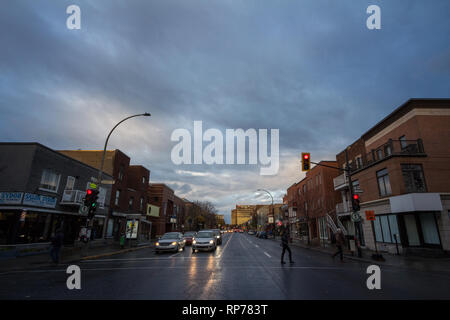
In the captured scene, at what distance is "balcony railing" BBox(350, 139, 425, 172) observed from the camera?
18.8 meters

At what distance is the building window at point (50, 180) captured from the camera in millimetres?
18344

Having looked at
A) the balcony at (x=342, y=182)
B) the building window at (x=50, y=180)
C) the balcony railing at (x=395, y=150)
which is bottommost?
the building window at (x=50, y=180)

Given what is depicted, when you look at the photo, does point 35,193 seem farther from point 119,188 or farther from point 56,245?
point 119,188

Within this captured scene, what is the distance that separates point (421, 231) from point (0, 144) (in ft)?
107

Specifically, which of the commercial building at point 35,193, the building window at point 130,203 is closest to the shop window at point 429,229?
the commercial building at point 35,193

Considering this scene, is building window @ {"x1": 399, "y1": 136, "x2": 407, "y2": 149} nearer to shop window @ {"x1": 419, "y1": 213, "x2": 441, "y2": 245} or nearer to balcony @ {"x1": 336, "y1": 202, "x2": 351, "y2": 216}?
shop window @ {"x1": 419, "y1": 213, "x2": 441, "y2": 245}

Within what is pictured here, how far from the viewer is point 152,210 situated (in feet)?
142

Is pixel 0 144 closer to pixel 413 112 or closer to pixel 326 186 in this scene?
pixel 413 112

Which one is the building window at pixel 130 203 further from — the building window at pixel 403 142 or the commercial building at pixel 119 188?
the building window at pixel 403 142

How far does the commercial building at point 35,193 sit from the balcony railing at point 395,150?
84.3 feet

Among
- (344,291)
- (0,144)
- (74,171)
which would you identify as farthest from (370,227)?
(0,144)

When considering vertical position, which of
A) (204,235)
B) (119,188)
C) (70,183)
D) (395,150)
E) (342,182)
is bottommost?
(204,235)

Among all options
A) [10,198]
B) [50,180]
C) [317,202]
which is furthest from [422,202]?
[10,198]

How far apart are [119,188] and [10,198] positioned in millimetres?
15063
